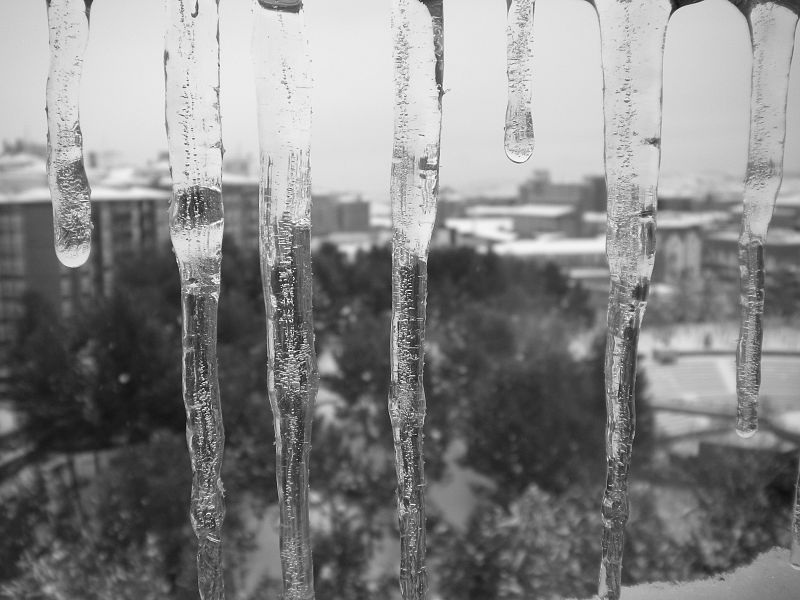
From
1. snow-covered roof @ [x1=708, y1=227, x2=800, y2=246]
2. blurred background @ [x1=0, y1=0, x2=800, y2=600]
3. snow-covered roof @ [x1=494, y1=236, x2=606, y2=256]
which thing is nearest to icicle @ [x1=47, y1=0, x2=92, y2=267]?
blurred background @ [x1=0, y1=0, x2=800, y2=600]

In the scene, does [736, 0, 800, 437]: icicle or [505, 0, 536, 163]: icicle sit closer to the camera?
[505, 0, 536, 163]: icicle

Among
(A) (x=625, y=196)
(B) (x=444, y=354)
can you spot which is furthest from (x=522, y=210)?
(A) (x=625, y=196)

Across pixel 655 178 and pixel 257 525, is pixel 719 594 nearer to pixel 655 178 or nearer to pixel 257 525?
pixel 655 178

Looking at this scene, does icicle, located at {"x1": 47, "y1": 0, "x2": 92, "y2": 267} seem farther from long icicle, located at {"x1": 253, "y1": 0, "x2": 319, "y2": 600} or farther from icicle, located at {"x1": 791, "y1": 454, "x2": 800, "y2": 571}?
icicle, located at {"x1": 791, "y1": 454, "x2": 800, "y2": 571}

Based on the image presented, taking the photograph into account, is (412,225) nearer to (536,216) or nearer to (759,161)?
(759,161)

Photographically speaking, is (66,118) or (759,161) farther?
(759,161)

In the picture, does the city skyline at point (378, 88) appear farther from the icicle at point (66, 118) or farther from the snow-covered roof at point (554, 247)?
the icicle at point (66, 118)

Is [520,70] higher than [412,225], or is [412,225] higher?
[520,70]
